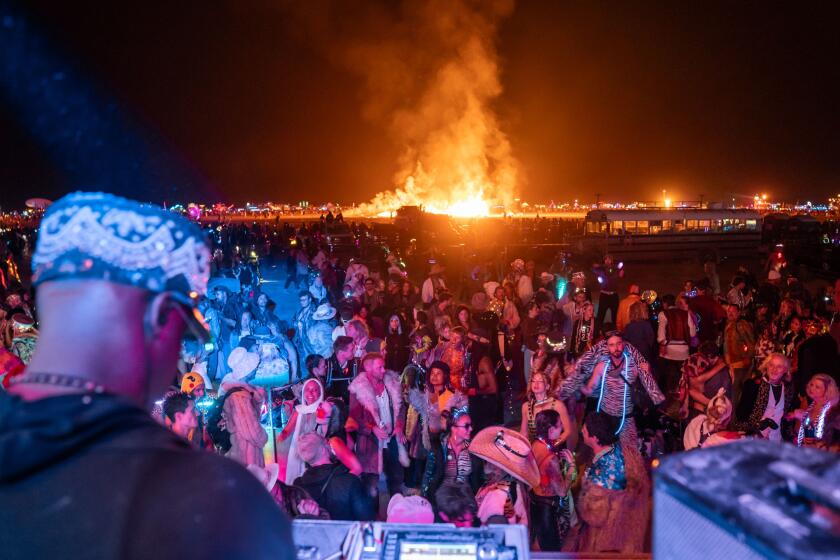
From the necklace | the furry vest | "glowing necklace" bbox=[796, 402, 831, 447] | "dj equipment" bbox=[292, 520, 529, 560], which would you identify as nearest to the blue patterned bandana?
the necklace

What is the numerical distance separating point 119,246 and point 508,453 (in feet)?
10.7

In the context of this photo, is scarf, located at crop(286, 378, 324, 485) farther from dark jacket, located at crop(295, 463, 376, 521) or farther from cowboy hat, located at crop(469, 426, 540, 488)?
cowboy hat, located at crop(469, 426, 540, 488)

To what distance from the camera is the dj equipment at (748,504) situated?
73cm

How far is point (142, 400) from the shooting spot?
1.13 meters

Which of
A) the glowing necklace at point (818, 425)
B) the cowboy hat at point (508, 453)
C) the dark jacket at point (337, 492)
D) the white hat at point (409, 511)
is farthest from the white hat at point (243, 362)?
the glowing necklace at point (818, 425)

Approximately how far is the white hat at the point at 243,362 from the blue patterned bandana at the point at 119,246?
562 cm

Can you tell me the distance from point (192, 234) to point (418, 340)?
6.32 metres

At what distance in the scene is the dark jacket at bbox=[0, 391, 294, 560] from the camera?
90 cm

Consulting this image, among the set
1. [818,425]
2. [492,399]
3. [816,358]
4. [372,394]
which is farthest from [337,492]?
[816,358]

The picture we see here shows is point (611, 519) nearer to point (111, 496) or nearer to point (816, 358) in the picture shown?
point (111, 496)

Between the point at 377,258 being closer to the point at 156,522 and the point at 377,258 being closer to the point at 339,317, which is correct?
the point at 339,317

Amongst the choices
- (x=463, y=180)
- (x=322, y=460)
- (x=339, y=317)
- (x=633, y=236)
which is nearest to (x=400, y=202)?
(x=463, y=180)

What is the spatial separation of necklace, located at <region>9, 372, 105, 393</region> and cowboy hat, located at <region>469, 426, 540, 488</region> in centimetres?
319

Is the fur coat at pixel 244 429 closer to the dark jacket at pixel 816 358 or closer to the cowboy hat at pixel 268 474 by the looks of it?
the cowboy hat at pixel 268 474
